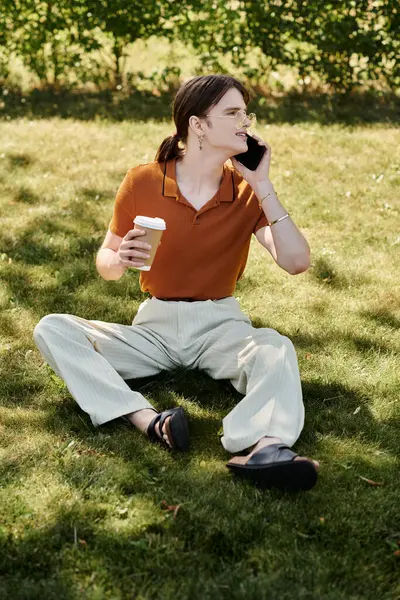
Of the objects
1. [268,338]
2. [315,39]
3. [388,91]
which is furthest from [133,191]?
[388,91]

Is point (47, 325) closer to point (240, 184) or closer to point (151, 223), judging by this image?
point (151, 223)

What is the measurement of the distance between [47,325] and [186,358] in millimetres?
700

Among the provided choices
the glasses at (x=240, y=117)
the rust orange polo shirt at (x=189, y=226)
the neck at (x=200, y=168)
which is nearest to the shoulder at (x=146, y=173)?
the rust orange polo shirt at (x=189, y=226)

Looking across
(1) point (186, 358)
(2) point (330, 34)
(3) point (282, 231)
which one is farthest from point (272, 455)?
(2) point (330, 34)

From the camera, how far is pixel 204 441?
136 inches

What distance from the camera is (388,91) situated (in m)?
8.54

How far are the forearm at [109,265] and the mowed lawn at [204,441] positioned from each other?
1.97 feet


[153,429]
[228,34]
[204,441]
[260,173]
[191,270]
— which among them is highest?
[260,173]

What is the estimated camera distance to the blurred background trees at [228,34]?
315 inches

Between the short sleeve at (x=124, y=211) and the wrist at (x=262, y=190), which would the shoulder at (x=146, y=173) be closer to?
the short sleeve at (x=124, y=211)

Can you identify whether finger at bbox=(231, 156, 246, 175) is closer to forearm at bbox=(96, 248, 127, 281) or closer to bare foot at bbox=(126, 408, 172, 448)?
forearm at bbox=(96, 248, 127, 281)

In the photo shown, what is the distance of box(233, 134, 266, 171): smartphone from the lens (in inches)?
144

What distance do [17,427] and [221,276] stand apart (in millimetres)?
1191

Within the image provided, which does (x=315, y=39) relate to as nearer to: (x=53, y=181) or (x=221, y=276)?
(x=53, y=181)
